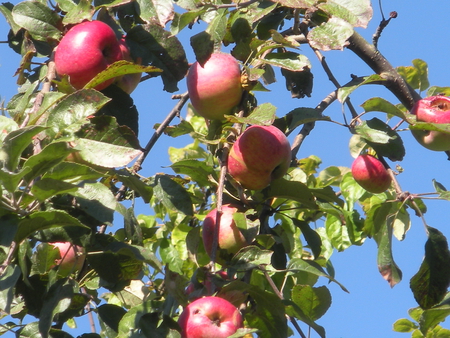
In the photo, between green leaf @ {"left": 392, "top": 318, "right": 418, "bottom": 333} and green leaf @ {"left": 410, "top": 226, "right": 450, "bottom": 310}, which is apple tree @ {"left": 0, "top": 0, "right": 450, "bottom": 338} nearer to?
green leaf @ {"left": 410, "top": 226, "right": 450, "bottom": 310}

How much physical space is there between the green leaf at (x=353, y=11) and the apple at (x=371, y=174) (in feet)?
1.37

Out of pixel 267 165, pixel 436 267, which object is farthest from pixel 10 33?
pixel 436 267

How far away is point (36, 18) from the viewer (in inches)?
55.7

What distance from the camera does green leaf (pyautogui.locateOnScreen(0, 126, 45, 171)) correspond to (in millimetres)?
910

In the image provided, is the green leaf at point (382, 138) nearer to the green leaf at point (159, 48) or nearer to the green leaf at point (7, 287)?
the green leaf at point (159, 48)

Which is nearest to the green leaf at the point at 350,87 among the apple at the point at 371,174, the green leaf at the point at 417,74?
the apple at the point at 371,174

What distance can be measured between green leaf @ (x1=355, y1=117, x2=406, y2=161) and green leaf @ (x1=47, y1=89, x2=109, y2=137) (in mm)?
672

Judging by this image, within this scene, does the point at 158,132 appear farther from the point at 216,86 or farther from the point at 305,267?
the point at 305,267

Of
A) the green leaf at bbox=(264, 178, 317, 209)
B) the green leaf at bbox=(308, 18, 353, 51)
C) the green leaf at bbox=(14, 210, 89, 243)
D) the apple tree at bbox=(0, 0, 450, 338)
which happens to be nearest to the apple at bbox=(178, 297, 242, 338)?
the apple tree at bbox=(0, 0, 450, 338)

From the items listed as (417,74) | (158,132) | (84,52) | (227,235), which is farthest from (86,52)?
(417,74)

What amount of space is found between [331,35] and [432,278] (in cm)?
63

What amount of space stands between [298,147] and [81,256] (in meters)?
0.66

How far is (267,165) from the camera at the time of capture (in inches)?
54.3

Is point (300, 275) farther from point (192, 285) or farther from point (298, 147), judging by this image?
point (192, 285)
